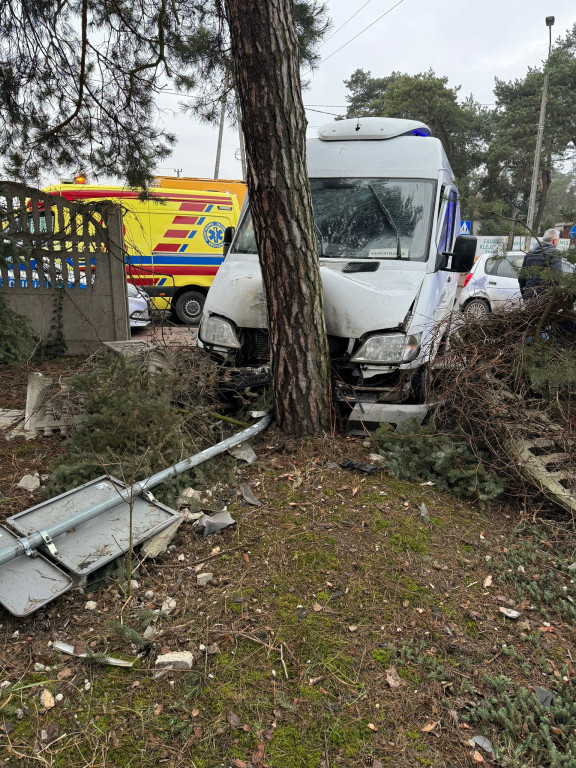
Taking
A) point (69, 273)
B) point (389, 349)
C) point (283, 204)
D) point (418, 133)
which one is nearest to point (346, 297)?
point (389, 349)

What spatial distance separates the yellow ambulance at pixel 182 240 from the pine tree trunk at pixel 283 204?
8459 mm

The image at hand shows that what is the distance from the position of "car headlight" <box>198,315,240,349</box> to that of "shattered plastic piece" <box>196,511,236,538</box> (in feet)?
6.00

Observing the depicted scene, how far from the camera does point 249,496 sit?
348 centimetres

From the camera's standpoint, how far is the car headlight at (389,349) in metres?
4.18

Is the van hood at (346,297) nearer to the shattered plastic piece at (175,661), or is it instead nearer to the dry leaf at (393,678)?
the dry leaf at (393,678)

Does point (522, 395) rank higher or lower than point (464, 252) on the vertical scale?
lower

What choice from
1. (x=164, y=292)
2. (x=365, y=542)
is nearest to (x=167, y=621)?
(x=365, y=542)

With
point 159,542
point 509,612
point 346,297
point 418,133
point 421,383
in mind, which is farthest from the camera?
point 418,133

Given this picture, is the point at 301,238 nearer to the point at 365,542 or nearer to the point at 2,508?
the point at 365,542

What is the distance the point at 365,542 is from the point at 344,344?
1.91 meters

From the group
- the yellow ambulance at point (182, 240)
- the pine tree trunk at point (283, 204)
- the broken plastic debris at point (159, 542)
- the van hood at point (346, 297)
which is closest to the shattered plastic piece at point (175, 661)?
the broken plastic debris at point (159, 542)

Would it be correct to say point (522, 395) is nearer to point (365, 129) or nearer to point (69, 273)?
point (365, 129)

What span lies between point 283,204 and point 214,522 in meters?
2.20

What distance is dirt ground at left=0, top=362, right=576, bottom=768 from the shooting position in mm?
1942
